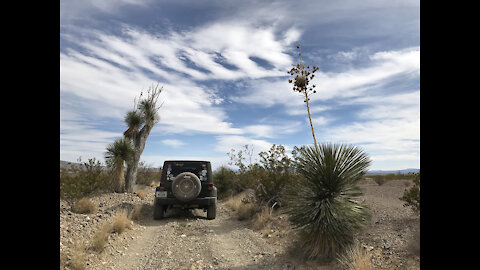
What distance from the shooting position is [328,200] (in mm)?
5336

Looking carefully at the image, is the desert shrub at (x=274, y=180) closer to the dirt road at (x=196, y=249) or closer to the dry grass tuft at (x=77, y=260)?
the dirt road at (x=196, y=249)

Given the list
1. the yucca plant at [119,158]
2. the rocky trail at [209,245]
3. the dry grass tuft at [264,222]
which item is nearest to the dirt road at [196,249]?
the rocky trail at [209,245]

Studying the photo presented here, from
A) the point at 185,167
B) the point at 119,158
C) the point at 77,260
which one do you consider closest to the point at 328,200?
the point at 77,260

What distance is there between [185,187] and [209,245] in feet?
10.2

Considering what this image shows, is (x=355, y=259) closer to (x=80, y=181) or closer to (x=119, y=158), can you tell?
(x=80, y=181)

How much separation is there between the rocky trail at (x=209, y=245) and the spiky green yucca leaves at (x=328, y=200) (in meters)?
0.44

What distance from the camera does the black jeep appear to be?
32.0ft

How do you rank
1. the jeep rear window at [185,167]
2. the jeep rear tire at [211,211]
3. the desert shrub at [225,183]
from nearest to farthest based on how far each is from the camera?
the jeep rear tire at [211,211]
the jeep rear window at [185,167]
the desert shrub at [225,183]

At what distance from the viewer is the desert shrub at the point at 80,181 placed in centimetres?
1052

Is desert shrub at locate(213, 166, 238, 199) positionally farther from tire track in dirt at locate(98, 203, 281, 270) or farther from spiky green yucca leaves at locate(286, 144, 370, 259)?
spiky green yucca leaves at locate(286, 144, 370, 259)
